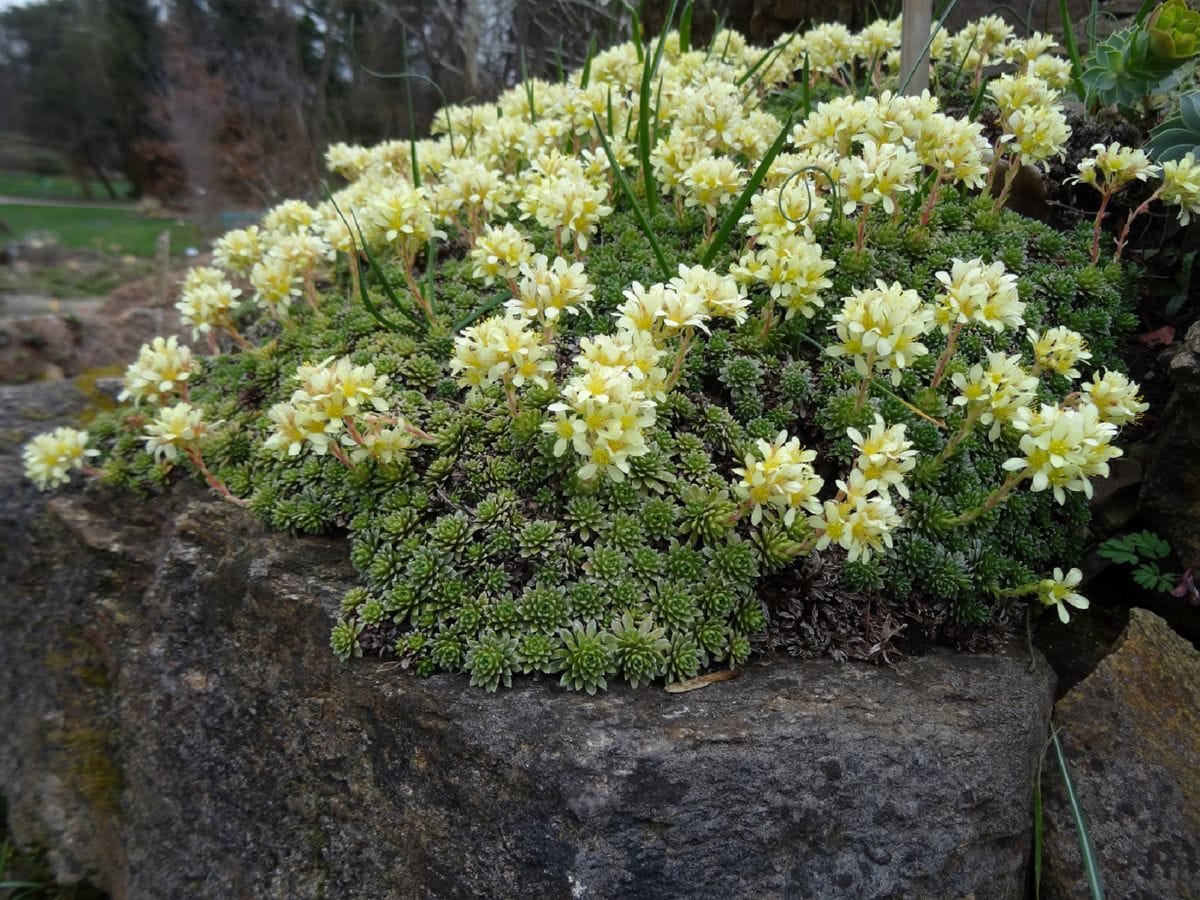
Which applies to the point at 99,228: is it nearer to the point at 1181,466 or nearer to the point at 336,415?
the point at 336,415

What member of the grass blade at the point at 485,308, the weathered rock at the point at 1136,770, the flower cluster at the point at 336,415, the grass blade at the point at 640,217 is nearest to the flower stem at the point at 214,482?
the flower cluster at the point at 336,415

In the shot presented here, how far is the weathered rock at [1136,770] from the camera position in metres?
1.94

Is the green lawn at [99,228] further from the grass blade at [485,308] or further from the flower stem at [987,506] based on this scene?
the flower stem at [987,506]

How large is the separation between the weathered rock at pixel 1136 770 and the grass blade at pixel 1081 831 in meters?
0.02

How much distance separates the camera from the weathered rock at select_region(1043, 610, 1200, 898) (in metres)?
1.94

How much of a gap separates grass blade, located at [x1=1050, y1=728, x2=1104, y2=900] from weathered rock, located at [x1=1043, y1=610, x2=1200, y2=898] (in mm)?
17

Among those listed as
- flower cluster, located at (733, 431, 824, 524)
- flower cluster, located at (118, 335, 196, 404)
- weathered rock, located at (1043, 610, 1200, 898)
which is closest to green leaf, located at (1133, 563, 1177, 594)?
weathered rock, located at (1043, 610, 1200, 898)

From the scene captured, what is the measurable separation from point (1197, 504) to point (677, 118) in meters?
2.39

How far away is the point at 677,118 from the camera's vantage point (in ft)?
11.0

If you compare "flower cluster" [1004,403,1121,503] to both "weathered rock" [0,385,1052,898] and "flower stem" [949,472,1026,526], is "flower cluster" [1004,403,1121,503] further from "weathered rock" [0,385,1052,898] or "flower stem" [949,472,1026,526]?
"weathered rock" [0,385,1052,898]

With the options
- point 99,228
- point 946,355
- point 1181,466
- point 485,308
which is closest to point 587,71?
point 485,308

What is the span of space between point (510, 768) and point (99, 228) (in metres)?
18.5

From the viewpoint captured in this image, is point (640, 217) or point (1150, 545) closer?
point (1150, 545)

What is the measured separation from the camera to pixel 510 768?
1.80 meters
